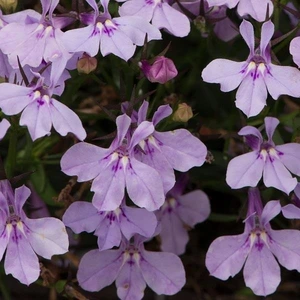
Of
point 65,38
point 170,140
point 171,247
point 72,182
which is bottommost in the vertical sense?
point 171,247

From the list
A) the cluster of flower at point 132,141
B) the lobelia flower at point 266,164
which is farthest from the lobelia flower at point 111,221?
the lobelia flower at point 266,164

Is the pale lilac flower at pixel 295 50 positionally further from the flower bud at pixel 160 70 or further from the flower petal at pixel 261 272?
the flower petal at pixel 261 272

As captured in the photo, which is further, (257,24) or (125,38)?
(257,24)

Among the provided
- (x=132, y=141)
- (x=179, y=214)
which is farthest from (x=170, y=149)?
(x=179, y=214)

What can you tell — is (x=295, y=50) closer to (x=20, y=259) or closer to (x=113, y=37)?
(x=113, y=37)

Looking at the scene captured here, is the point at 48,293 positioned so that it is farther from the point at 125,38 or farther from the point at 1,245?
the point at 125,38

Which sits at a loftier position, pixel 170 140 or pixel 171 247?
pixel 170 140

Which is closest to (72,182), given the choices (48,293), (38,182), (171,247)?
(38,182)
